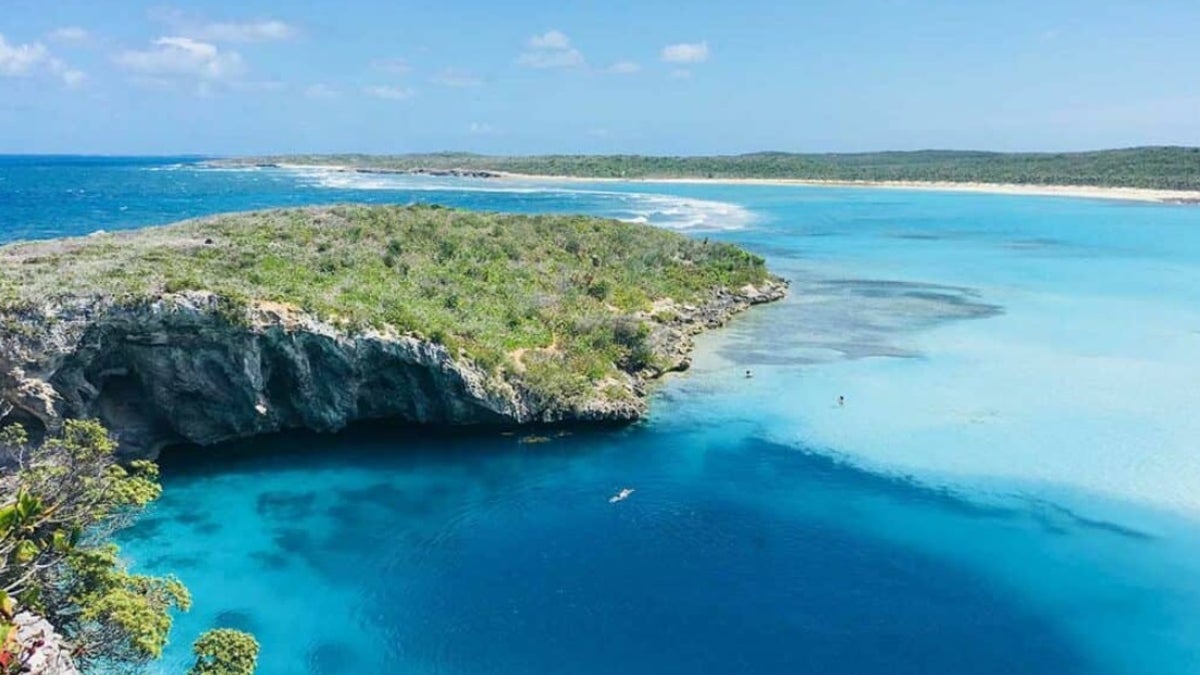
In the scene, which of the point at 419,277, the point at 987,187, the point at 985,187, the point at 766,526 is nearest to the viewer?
the point at 766,526

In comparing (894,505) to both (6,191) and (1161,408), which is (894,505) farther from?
(6,191)

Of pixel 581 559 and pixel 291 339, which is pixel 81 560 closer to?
pixel 581 559

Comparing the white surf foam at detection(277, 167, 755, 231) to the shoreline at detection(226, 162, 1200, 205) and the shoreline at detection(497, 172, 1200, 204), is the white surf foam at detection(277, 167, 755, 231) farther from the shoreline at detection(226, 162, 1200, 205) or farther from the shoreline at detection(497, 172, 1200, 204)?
the shoreline at detection(497, 172, 1200, 204)

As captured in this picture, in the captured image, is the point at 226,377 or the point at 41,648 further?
the point at 226,377

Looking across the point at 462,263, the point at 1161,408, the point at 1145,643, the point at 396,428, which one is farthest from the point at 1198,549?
the point at 462,263

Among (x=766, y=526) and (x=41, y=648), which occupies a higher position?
(x=41, y=648)

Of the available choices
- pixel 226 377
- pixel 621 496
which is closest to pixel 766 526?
pixel 621 496

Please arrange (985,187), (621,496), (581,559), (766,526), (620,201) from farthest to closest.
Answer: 1. (985,187)
2. (620,201)
3. (621,496)
4. (766,526)
5. (581,559)
